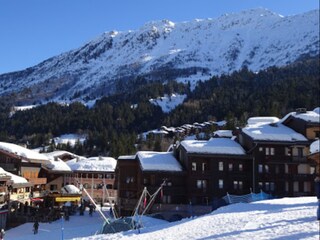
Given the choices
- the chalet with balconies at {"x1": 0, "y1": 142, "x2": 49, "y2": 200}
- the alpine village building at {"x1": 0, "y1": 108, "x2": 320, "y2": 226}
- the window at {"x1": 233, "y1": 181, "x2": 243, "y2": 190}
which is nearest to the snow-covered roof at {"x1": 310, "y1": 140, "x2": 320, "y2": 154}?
the alpine village building at {"x1": 0, "y1": 108, "x2": 320, "y2": 226}

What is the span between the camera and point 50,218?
5803 centimetres

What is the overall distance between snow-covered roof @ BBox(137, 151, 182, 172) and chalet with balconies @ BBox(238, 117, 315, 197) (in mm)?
9430

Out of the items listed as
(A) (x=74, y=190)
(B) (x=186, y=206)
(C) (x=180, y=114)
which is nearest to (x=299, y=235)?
(B) (x=186, y=206)

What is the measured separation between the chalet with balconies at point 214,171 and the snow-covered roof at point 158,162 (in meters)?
1.59

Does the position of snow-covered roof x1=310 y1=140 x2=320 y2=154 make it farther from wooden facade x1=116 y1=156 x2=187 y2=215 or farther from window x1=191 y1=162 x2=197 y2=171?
A: window x1=191 y1=162 x2=197 y2=171

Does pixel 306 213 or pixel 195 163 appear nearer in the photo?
pixel 306 213

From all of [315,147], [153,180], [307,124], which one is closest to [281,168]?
[307,124]

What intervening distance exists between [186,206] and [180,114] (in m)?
141

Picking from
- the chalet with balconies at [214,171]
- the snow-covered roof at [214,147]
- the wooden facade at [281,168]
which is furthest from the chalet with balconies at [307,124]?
the snow-covered roof at [214,147]

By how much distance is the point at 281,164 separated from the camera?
198ft

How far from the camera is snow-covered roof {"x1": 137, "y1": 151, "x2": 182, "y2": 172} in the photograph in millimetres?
59500

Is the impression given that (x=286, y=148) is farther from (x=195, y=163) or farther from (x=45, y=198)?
(x=45, y=198)

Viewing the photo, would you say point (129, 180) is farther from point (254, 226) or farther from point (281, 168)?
point (254, 226)

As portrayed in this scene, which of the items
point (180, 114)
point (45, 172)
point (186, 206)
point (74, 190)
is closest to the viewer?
point (186, 206)
